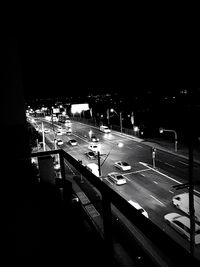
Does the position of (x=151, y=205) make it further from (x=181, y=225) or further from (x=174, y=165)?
(x=174, y=165)

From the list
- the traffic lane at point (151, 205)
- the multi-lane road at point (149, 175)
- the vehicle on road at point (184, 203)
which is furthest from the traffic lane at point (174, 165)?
the traffic lane at point (151, 205)

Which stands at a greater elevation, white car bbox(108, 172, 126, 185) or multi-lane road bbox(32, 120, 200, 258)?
white car bbox(108, 172, 126, 185)

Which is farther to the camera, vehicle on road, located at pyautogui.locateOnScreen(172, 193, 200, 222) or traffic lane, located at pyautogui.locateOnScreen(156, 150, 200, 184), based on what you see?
traffic lane, located at pyautogui.locateOnScreen(156, 150, 200, 184)

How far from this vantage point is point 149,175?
20.0m

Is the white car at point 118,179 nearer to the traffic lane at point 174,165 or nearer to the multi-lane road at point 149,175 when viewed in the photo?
the multi-lane road at point 149,175

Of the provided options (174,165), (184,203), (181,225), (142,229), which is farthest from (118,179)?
(142,229)

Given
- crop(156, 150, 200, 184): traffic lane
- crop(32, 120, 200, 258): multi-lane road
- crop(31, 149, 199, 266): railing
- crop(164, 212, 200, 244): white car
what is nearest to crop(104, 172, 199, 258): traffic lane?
crop(32, 120, 200, 258): multi-lane road

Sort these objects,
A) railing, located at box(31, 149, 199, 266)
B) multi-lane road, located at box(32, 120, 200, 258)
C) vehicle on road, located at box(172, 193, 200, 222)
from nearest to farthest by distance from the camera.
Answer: railing, located at box(31, 149, 199, 266) → vehicle on road, located at box(172, 193, 200, 222) → multi-lane road, located at box(32, 120, 200, 258)

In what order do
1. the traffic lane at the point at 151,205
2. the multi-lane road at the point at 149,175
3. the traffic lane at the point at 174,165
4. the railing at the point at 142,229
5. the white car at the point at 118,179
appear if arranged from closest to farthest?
the railing at the point at 142,229, the traffic lane at the point at 151,205, the multi-lane road at the point at 149,175, the white car at the point at 118,179, the traffic lane at the point at 174,165

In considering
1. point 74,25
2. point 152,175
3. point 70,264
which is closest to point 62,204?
point 70,264

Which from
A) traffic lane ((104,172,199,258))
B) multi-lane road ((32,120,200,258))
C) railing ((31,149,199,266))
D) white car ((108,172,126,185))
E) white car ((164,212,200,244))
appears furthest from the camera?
white car ((108,172,126,185))

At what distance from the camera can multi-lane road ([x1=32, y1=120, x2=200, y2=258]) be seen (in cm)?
1409

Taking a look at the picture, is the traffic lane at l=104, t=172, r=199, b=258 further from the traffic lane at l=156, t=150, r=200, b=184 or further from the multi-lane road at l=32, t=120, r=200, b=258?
the traffic lane at l=156, t=150, r=200, b=184

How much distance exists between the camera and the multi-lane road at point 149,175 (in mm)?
14094
